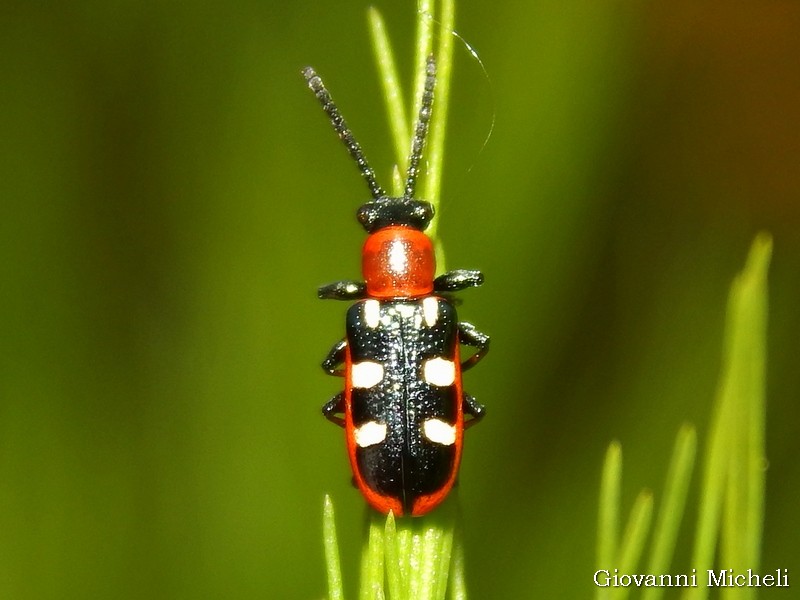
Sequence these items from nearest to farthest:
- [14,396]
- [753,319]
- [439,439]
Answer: [753,319] → [439,439] → [14,396]

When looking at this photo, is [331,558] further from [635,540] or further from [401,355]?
[401,355]

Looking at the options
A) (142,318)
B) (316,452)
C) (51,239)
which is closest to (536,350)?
(316,452)

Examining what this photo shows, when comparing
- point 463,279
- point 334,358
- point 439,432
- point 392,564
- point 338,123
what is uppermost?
point 338,123

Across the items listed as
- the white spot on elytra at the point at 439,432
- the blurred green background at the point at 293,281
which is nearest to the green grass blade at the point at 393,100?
the white spot on elytra at the point at 439,432

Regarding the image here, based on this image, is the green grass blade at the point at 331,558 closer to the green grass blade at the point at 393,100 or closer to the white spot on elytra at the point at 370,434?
the green grass blade at the point at 393,100

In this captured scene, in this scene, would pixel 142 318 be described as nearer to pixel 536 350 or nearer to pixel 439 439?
pixel 536 350

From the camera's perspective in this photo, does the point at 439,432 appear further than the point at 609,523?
Yes

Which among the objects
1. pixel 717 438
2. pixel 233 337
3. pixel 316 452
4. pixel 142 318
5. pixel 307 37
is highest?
pixel 307 37

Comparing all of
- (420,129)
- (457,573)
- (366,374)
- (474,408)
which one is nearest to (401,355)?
(366,374)
